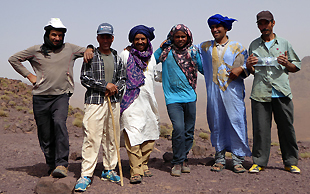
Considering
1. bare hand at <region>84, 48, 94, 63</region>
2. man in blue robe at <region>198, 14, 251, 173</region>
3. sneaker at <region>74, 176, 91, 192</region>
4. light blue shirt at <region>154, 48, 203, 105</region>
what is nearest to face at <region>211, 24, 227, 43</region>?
man in blue robe at <region>198, 14, 251, 173</region>

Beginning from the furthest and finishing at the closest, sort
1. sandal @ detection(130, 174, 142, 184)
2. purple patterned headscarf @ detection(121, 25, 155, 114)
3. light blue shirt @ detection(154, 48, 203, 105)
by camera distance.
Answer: light blue shirt @ detection(154, 48, 203, 105)
purple patterned headscarf @ detection(121, 25, 155, 114)
sandal @ detection(130, 174, 142, 184)

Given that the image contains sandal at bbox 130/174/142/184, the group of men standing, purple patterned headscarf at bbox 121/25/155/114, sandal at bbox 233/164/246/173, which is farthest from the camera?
sandal at bbox 233/164/246/173

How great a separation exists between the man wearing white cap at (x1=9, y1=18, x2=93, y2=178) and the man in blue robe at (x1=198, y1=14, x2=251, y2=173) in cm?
209

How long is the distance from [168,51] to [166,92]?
69cm

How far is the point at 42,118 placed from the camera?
464 cm

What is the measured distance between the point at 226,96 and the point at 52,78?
2822 millimetres

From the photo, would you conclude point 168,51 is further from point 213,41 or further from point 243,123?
point 243,123

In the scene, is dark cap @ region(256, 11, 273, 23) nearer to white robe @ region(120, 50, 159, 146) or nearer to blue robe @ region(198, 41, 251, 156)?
blue robe @ region(198, 41, 251, 156)

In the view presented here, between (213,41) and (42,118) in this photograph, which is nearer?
(42,118)

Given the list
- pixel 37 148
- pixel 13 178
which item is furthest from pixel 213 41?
pixel 37 148

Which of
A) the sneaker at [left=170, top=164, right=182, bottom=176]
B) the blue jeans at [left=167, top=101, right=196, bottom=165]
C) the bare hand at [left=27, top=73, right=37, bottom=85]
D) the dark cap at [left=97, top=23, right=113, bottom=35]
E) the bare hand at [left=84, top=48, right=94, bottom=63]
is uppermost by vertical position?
the dark cap at [left=97, top=23, right=113, bottom=35]

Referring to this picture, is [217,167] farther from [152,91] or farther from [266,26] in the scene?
[266,26]

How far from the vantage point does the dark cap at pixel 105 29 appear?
171 inches

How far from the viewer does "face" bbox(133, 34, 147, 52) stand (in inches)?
185
